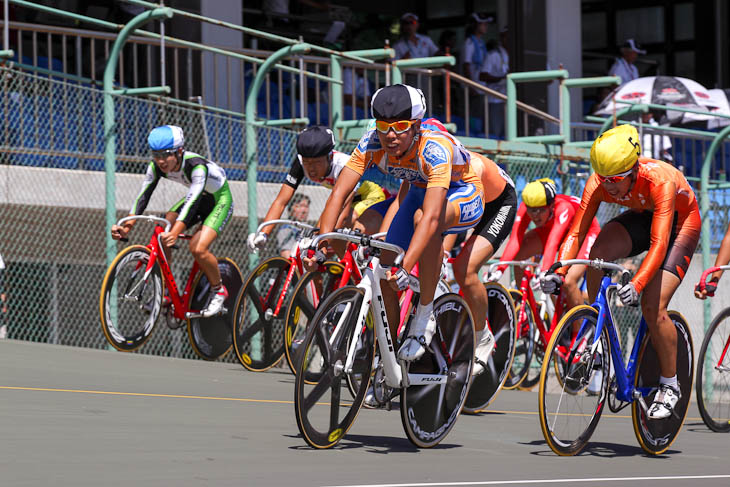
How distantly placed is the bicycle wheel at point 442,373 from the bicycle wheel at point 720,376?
2.09 metres

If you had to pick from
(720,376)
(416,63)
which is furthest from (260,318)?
(416,63)

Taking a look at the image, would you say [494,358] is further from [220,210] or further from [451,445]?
[220,210]

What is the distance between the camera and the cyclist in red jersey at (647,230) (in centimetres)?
646

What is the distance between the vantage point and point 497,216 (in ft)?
26.7

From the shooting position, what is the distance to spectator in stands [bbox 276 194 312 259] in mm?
11375

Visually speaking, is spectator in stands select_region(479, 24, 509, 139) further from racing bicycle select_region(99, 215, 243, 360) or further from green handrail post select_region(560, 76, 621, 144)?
racing bicycle select_region(99, 215, 243, 360)

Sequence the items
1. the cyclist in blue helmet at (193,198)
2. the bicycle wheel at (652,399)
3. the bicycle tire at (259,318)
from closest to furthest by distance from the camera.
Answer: the bicycle wheel at (652,399), the bicycle tire at (259,318), the cyclist in blue helmet at (193,198)

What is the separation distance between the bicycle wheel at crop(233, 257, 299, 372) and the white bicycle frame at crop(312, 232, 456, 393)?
→ 345 centimetres

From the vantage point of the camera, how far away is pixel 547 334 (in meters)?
11.0

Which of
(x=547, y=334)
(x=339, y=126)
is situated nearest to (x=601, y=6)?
(x=339, y=126)

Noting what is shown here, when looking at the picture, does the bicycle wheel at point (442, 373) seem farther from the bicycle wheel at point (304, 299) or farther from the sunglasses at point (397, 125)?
the bicycle wheel at point (304, 299)

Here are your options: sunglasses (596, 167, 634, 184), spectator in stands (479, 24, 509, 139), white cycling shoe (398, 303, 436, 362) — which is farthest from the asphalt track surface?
spectator in stands (479, 24, 509, 139)

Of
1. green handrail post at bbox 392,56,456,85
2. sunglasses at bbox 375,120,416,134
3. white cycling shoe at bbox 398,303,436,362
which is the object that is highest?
green handrail post at bbox 392,56,456,85

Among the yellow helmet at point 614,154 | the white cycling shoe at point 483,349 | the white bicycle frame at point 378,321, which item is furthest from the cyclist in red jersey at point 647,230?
the white cycling shoe at point 483,349
